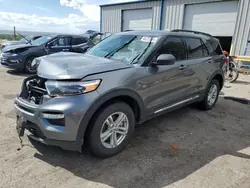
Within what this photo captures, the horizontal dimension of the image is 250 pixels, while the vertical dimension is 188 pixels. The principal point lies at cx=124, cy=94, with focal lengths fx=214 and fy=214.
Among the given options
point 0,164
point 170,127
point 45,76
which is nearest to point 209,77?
point 170,127

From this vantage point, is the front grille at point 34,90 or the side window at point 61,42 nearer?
the front grille at point 34,90

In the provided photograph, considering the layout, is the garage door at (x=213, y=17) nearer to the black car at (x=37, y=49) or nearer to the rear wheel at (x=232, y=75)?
the rear wheel at (x=232, y=75)

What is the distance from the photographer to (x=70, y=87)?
236cm

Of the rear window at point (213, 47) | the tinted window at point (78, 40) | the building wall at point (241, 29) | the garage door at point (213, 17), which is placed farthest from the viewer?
the garage door at point (213, 17)

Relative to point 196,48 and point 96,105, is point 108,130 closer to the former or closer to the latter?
point 96,105

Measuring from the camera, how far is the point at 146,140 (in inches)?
133

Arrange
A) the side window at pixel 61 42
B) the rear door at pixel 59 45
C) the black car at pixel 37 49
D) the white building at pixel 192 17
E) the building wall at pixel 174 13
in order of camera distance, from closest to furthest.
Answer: the black car at pixel 37 49, the rear door at pixel 59 45, the side window at pixel 61 42, the white building at pixel 192 17, the building wall at pixel 174 13

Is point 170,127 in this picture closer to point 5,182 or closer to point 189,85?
point 189,85

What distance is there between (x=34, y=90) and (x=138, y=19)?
42.4 feet

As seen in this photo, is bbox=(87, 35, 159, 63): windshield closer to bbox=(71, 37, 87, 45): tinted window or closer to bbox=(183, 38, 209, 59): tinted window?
bbox=(183, 38, 209, 59): tinted window

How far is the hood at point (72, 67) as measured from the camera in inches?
96.4

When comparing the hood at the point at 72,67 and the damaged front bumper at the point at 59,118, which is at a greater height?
the hood at the point at 72,67

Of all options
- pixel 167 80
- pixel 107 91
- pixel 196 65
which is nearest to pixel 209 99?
pixel 196 65

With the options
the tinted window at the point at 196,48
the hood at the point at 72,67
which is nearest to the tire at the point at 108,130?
the hood at the point at 72,67
